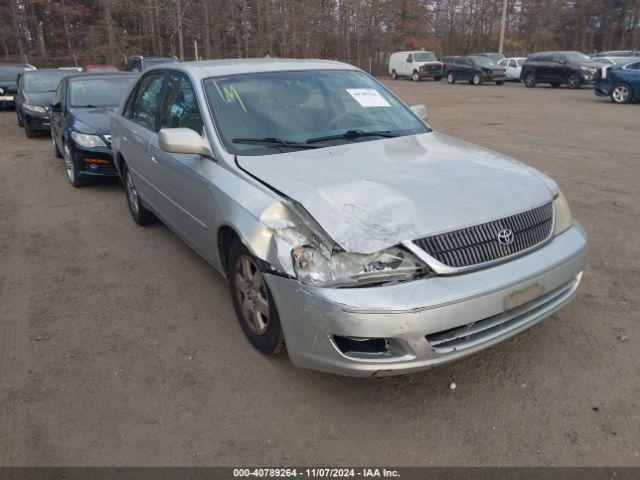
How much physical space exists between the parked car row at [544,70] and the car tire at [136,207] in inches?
679

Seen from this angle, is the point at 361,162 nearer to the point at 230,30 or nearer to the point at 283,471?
the point at 283,471

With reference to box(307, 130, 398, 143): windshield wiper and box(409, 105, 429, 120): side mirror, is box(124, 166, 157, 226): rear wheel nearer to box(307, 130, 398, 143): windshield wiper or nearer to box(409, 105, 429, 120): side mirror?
box(307, 130, 398, 143): windshield wiper

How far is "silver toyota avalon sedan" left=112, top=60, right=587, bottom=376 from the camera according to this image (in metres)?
2.44

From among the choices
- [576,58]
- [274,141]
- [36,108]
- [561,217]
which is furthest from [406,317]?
[576,58]

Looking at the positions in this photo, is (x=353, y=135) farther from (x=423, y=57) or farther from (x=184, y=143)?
(x=423, y=57)

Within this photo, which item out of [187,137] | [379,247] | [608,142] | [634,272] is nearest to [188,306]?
[187,137]

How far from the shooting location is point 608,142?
1006cm

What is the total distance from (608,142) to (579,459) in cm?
931

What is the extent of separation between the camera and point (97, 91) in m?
8.28

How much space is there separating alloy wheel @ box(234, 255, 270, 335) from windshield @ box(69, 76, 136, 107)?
18.7 ft

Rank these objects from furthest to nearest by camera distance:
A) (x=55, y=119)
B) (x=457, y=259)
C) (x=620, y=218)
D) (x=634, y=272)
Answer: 1. (x=55, y=119)
2. (x=620, y=218)
3. (x=634, y=272)
4. (x=457, y=259)

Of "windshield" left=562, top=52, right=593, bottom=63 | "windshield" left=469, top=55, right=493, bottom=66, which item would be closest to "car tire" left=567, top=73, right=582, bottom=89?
"windshield" left=562, top=52, right=593, bottom=63

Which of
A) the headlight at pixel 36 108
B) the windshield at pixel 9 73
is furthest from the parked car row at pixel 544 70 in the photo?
the windshield at pixel 9 73

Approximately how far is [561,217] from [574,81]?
24.4 metres
